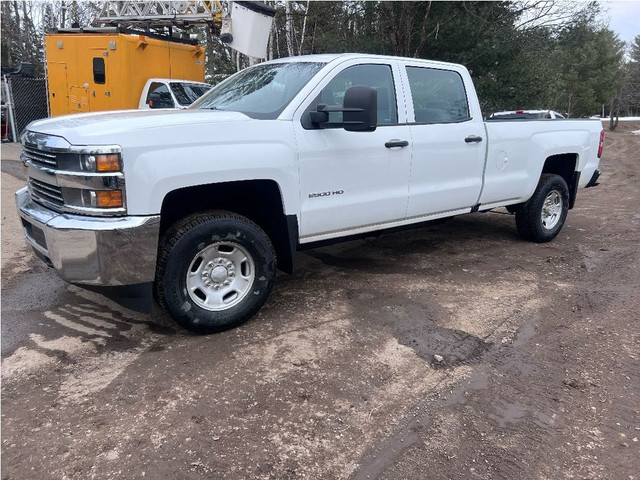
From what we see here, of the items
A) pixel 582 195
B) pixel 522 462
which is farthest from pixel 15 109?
pixel 522 462

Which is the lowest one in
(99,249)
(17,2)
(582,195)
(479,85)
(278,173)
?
A: (582,195)

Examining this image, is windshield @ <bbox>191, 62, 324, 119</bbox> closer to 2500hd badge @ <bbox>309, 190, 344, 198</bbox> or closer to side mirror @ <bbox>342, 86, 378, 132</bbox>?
side mirror @ <bbox>342, 86, 378, 132</bbox>

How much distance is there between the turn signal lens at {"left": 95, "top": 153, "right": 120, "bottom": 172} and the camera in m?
3.30

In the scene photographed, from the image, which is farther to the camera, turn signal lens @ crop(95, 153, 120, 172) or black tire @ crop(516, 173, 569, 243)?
black tire @ crop(516, 173, 569, 243)

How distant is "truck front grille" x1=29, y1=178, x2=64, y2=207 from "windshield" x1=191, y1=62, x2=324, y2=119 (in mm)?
1439

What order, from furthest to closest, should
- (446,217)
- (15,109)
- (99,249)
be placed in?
(15,109) → (446,217) → (99,249)

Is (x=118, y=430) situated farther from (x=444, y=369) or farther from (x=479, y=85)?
(x=479, y=85)

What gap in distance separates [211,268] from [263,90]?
63.3 inches

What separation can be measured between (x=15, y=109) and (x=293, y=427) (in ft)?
59.3

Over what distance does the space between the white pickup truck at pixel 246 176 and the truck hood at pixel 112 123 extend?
0.04 ft

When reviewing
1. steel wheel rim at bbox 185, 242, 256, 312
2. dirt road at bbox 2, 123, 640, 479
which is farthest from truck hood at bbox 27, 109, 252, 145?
dirt road at bbox 2, 123, 640, 479

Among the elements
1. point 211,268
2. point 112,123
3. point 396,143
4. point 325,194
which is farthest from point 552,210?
point 112,123

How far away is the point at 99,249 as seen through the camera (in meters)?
3.36

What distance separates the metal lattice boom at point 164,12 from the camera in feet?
45.2
